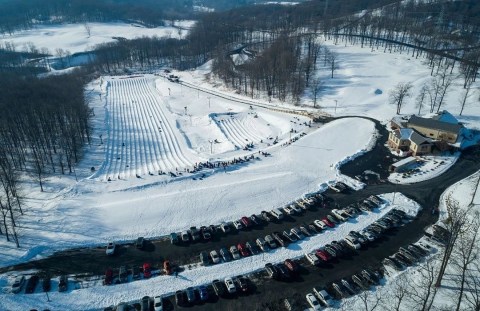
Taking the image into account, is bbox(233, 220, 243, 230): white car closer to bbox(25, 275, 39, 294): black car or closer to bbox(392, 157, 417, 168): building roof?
bbox(25, 275, 39, 294): black car

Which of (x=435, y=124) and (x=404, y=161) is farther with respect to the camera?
(x=435, y=124)

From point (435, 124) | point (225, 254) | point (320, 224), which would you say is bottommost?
point (225, 254)

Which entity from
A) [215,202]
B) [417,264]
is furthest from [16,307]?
[417,264]

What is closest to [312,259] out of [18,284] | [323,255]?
[323,255]

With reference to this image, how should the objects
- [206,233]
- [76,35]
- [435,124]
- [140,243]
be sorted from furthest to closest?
[76,35], [435,124], [206,233], [140,243]

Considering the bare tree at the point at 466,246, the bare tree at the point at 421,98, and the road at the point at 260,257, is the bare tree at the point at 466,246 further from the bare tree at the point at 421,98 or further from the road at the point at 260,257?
the bare tree at the point at 421,98

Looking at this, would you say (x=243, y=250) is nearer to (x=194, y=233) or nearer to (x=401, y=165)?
(x=194, y=233)

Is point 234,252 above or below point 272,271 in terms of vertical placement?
below
